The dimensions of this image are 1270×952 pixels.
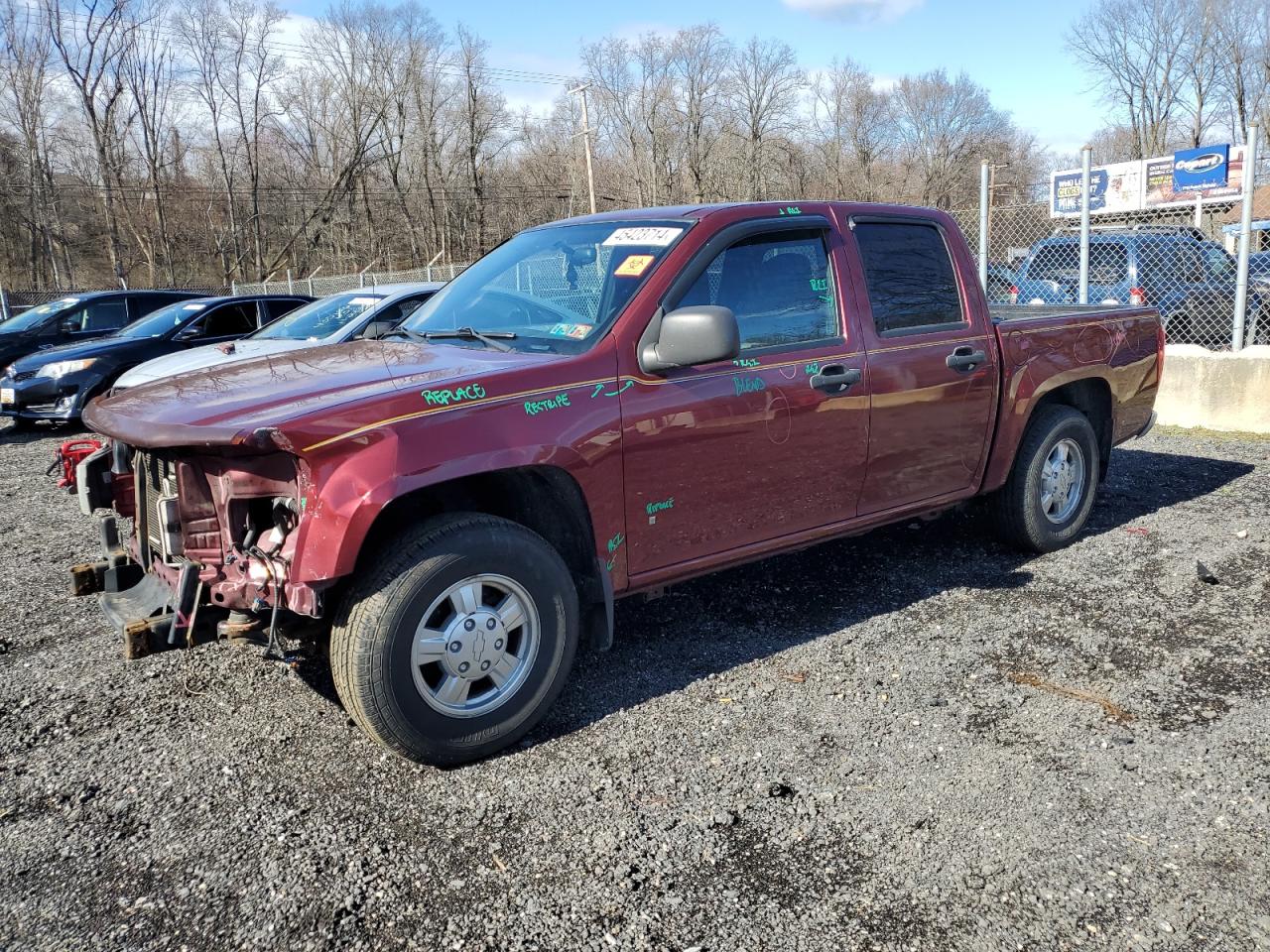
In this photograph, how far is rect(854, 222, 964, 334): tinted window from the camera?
4539 mm

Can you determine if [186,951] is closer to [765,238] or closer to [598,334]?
[598,334]

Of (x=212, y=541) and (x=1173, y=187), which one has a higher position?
(x=1173, y=187)

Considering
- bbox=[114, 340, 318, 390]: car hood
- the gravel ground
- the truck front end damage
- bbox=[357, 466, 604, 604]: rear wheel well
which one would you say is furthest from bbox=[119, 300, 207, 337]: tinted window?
bbox=[357, 466, 604, 604]: rear wheel well

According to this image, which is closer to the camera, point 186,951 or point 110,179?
point 186,951

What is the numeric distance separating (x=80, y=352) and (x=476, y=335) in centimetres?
944

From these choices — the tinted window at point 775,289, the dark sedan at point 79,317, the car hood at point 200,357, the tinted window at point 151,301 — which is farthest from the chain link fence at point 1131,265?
the tinted window at point 151,301

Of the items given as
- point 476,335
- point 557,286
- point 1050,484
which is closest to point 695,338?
point 557,286

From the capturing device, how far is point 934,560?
5504 millimetres

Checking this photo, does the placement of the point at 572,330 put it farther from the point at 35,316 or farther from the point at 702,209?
the point at 35,316

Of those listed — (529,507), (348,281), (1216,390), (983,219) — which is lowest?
(1216,390)

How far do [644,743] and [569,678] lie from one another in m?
0.66

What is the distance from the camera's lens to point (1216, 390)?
9125 millimetres

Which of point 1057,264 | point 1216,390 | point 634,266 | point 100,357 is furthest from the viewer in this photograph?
point 100,357

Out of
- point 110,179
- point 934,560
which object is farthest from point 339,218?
point 934,560
